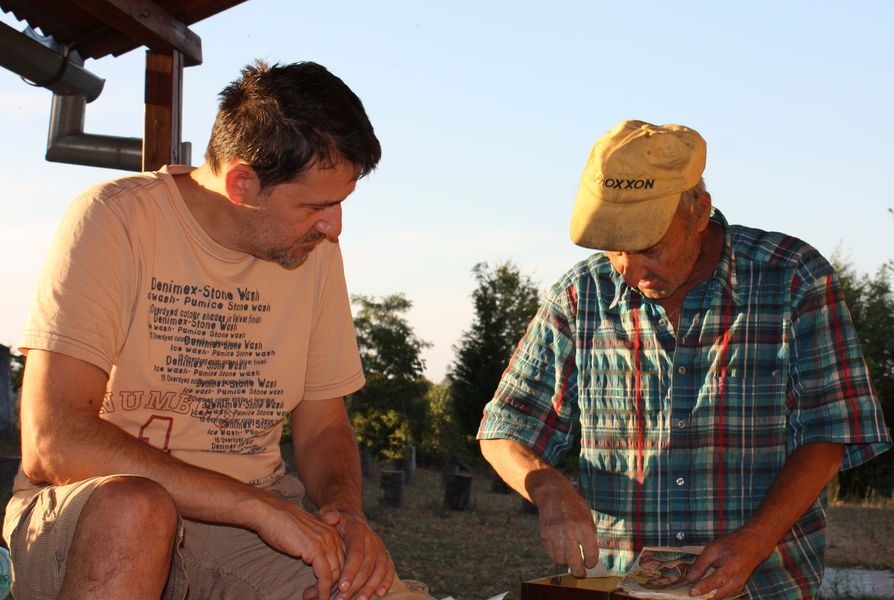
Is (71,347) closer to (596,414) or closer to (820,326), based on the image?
(596,414)

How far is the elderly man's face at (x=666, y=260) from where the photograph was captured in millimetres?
3184

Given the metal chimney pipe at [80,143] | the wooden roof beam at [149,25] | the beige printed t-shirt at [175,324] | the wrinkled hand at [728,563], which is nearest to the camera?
the beige printed t-shirt at [175,324]

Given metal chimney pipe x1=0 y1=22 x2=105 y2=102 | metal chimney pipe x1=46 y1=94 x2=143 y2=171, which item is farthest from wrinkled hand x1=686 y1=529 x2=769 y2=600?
metal chimney pipe x1=46 y1=94 x2=143 y2=171

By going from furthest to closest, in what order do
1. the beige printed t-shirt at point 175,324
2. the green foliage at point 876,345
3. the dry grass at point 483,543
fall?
1. the green foliage at point 876,345
2. the dry grass at point 483,543
3. the beige printed t-shirt at point 175,324

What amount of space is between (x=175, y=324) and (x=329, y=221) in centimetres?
49

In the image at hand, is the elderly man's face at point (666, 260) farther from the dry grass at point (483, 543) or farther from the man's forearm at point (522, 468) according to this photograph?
the dry grass at point (483, 543)

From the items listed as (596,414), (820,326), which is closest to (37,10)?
(596,414)

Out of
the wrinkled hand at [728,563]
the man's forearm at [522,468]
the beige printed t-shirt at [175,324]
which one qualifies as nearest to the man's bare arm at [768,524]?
the wrinkled hand at [728,563]

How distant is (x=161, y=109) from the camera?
5.89 meters

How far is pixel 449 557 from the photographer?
929 centimetres

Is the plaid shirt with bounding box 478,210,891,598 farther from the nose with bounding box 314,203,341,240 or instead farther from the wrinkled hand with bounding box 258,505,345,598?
the wrinkled hand with bounding box 258,505,345,598

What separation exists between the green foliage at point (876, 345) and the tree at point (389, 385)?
1421 centimetres

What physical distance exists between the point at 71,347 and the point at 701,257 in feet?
6.26

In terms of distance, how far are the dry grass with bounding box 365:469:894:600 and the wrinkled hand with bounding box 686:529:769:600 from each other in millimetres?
4808
